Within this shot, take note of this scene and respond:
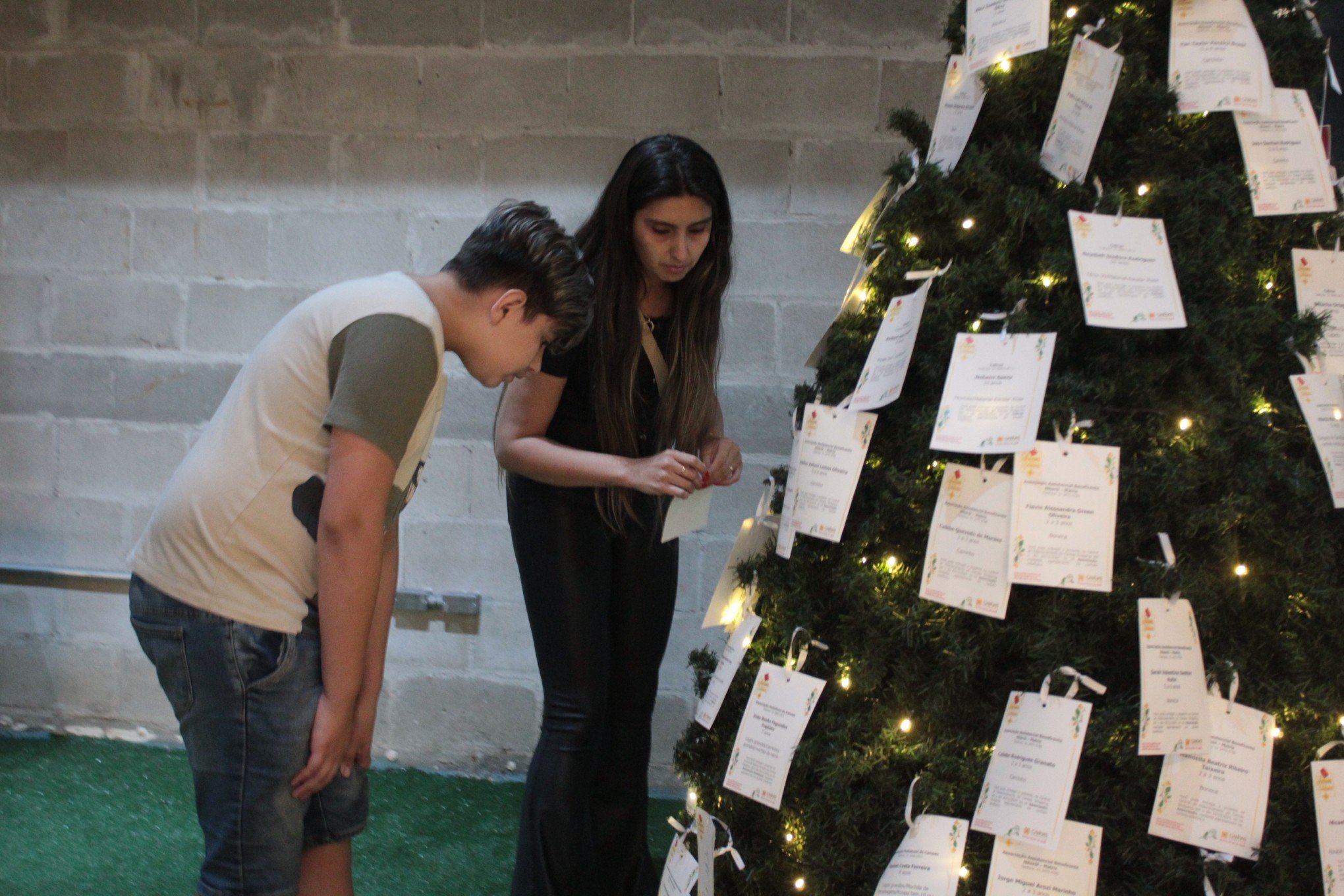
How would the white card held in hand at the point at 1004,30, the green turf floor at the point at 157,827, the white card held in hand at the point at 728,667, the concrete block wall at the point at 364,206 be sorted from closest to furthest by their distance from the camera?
the white card held in hand at the point at 1004,30 → the white card held in hand at the point at 728,667 → the green turf floor at the point at 157,827 → the concrete block wall at the point at 364,206

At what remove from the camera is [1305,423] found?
3.92ft

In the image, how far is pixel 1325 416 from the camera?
1.19 m

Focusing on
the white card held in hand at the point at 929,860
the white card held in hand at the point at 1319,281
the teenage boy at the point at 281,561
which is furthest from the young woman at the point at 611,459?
the white card held in hand at the point at 1319,281

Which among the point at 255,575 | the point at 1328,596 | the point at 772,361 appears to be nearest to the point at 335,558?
the point at 255,575

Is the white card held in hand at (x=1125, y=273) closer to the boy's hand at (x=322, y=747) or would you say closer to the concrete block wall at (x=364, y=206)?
the boy's hand at (x=322, y=747)

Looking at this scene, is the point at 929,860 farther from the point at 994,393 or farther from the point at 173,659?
the point at 173,659

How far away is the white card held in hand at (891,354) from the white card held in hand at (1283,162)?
37cm

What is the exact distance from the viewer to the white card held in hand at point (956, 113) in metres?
1.30

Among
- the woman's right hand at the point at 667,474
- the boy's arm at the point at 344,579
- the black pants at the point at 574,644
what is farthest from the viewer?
the black pants at the point at 574,644

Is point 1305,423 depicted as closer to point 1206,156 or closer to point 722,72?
point 1206,156

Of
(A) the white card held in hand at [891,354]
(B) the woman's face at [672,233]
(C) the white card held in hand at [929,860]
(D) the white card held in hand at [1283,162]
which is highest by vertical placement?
(D) the white card held in hand at [1283,162]

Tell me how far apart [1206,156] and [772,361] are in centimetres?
142

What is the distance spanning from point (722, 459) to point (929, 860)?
0.70 metres

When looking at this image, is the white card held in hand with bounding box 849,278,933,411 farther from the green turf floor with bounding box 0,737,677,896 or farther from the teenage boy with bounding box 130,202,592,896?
the green turf floor with bounding box 0,737,677,896
